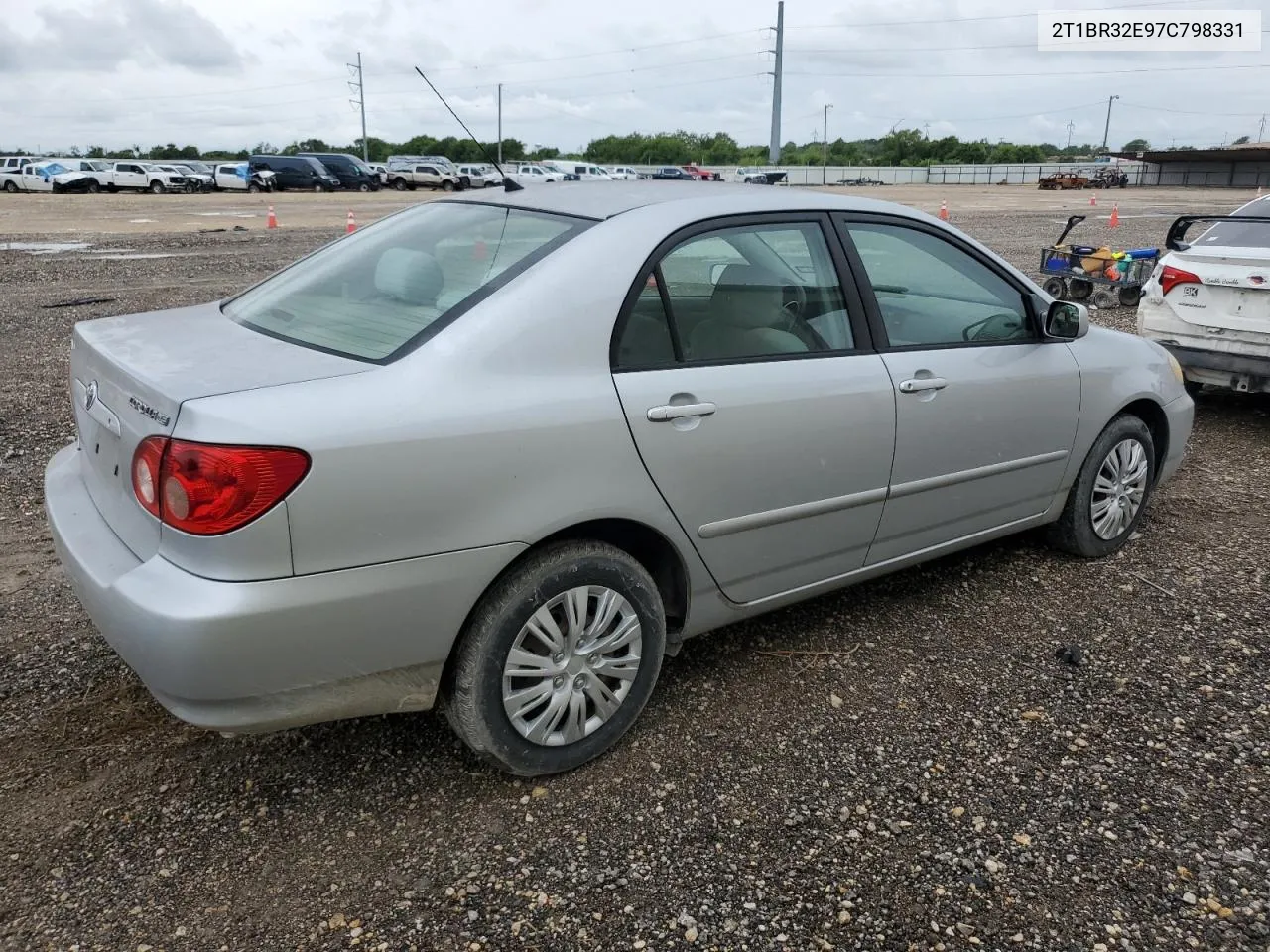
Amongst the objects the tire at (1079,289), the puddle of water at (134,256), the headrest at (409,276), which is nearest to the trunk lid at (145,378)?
the headrest at (409,276)

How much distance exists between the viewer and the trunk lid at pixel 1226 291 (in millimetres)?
6344

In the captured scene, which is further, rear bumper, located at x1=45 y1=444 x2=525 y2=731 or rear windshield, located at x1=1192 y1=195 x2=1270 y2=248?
rear windshield, located at x1=1192 y1=195 x2=1270 y2=248

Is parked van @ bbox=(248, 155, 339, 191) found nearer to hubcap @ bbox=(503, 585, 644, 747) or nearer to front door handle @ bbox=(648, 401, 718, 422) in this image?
front door handle @ bbox=(648, 401, 718, 422)

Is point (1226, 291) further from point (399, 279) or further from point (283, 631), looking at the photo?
point (283, 631)

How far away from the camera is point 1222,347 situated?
654 centimetres

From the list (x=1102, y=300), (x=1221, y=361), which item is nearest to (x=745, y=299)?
(x=1221, y=361)

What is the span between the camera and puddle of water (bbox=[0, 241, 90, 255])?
54.6 feet

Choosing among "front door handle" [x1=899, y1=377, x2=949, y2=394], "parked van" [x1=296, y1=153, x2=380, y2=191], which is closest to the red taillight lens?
"front door handle" [x1=899, y1=377, x2=949, y2=394]

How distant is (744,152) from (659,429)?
11702 cm

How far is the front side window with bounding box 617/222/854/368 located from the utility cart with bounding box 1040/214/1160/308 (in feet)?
30.6

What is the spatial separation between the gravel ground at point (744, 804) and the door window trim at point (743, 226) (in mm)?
1137

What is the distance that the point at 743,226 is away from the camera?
324 centimetres

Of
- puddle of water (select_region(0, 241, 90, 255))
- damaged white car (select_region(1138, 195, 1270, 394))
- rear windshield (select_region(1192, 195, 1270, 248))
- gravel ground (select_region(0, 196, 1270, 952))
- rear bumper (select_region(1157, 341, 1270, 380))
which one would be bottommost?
gravel ground (select_region(0, 196, 1270, 952))

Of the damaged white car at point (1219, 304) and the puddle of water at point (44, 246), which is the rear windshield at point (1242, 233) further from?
Answer: the puddle of water at point (44, 246)
